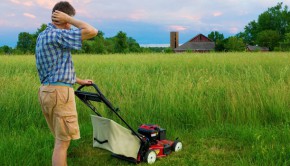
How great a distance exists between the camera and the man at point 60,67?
352 centimetres

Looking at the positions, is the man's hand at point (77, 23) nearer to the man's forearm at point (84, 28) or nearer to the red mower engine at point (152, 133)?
the man's forearm at point (84, 28)

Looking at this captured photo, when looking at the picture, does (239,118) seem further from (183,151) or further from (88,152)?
(88,152)

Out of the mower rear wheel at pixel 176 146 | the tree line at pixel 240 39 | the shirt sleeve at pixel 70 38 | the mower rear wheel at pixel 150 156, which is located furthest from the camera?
the tree line at pixel 240 39

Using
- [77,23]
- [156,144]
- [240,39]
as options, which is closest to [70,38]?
[77,23]

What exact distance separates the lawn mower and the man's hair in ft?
2.65

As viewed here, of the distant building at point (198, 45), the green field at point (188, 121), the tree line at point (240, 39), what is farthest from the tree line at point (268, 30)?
the green field at point (188, 121)

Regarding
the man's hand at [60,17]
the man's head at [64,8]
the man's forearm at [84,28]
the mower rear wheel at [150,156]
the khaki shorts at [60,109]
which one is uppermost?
the man's head at [64,8]

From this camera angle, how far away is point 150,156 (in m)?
4.34

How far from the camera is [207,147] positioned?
4875 millimetres

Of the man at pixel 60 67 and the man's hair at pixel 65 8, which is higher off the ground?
the man's hair at pixel 65 8

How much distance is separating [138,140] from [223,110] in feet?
7.41

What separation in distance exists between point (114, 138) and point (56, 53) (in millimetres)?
1145

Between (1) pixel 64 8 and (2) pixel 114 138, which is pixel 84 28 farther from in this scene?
(2) pixel 114 138

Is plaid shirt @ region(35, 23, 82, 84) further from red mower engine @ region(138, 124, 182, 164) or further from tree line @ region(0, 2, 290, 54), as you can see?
tree line @ region(0, 2, 290, 54)
